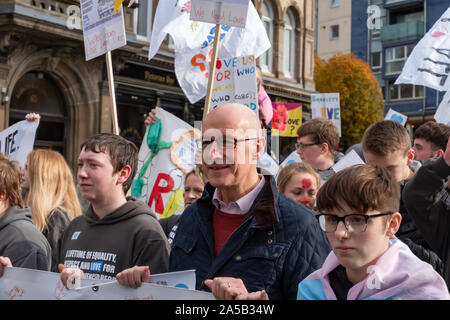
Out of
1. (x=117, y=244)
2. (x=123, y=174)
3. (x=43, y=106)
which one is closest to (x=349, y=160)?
(x=123, y=174)

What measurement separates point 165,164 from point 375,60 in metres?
38.8

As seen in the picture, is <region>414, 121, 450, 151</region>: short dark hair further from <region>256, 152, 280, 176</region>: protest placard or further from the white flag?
the white flag

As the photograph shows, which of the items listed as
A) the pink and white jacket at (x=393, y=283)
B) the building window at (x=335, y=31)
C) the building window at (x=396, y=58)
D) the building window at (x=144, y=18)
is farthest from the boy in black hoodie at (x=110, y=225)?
the building window at (x=396, y=58)

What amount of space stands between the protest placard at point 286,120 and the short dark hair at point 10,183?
330 inches

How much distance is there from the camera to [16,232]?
333 cm

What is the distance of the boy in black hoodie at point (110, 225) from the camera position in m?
3.05

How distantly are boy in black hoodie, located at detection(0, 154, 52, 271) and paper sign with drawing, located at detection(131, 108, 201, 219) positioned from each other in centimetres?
230

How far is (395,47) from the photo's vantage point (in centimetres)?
4122

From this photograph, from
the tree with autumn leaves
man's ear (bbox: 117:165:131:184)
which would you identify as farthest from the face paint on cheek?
→ the tree with autumn leaves

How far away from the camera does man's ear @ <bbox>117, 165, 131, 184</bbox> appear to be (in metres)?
3.41

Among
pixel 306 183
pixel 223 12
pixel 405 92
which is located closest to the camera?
pixel 306 183

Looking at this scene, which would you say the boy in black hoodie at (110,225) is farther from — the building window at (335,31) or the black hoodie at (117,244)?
the building window at (335,31)

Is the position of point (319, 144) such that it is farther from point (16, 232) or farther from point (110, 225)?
point (16, 232)
